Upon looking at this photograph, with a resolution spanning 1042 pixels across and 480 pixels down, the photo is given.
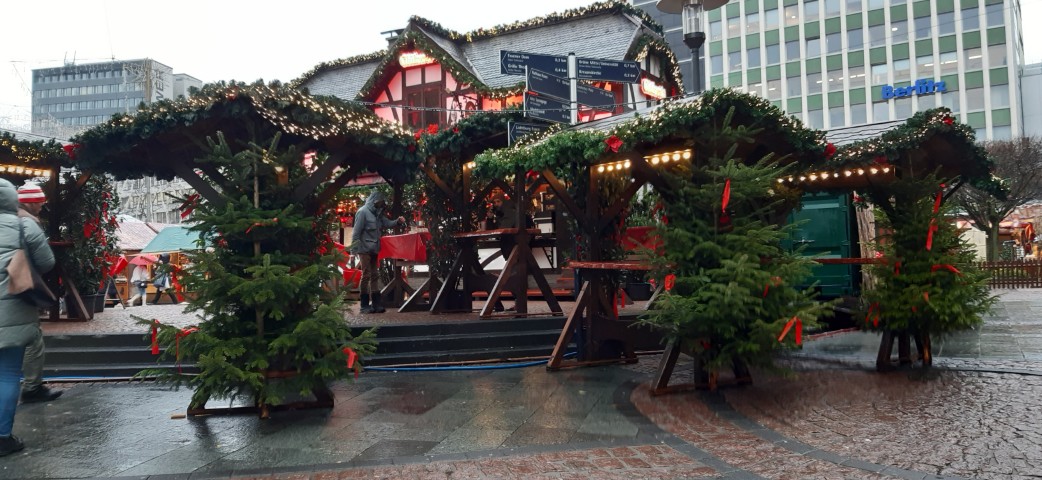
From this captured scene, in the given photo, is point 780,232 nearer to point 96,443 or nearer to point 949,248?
point 949,248

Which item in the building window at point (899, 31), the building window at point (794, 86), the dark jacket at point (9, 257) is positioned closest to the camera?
the dark jacket at point (9, 257)

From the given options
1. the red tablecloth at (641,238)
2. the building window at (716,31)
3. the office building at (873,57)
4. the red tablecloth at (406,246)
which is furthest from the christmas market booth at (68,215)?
the building window at (716,31)

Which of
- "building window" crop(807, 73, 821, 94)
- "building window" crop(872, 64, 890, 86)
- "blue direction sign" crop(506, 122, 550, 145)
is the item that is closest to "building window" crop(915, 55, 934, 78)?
"building window" crop(872, 64, 890, 86)

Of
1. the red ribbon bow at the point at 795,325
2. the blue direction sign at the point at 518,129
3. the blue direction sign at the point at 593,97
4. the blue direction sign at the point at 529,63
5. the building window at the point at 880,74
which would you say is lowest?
the red ribbon bow at the point at 795,325

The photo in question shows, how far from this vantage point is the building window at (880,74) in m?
57.2

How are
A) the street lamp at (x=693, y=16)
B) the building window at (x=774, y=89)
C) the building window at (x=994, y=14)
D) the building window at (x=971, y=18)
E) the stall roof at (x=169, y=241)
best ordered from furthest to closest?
the building window at (x=774, y=89), the building window at (x=971, y=18), the building window at (x=994, y=14), the stall roof at (x=169, y=241), the street lamp at (x=693, y=16)

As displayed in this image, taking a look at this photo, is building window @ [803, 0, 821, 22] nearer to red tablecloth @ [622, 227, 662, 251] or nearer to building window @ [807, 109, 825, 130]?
building window @ [807, 109, 825, 130]

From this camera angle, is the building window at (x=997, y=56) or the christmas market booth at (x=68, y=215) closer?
the christmas market booth at (x=68, y=215)

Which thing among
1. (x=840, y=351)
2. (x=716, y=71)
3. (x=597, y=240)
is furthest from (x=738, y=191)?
(x=716, y=71)

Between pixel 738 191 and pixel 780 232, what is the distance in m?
0.52

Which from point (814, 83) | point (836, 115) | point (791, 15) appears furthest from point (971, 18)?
point (791, 15)

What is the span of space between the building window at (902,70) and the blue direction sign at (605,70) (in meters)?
55.2

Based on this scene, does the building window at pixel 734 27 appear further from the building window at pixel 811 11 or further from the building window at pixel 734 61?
the building window at pixel 811 11

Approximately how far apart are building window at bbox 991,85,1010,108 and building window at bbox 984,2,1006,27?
4.81 meters
